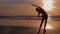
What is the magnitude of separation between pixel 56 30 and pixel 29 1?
12.1 feet

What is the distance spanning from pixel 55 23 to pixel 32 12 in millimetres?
1228

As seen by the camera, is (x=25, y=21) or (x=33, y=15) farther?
(x=33, y=15)

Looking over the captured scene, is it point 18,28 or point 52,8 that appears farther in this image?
point 52,8

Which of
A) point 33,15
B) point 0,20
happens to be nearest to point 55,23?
point 33,15

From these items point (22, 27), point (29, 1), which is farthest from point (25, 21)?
point (29, 1)

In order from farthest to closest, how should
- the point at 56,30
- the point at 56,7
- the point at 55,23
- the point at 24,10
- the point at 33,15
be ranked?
1. the point at 56,7
2. the point at 24,10
3. the point at 33,15
4. the point at 55,23
5. the point at 56,30

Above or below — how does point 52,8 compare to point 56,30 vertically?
above

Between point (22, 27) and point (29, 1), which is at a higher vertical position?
point (29, 1)

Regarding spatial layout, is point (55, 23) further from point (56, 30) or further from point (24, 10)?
point (24, 10)

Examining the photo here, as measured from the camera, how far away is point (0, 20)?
5.88 metres

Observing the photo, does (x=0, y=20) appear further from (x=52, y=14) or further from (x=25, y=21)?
(x=52, y=14)

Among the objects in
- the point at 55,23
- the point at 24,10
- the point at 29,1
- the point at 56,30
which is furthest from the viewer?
the point at 29,1

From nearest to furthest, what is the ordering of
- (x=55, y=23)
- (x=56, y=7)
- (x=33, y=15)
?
(x=55, y=23), (x=33, y=15), (x=56, y=7)

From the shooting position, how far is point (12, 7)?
24.3 feet
